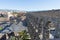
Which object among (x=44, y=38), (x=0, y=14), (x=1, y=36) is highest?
(x=44, y=38)

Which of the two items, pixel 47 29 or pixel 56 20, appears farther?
pixel 47 29

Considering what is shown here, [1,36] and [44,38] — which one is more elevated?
[44,38]

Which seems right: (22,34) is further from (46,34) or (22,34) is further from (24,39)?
(46,34)

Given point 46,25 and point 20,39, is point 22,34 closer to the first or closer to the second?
point 20,39

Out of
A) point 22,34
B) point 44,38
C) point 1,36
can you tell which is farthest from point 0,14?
point 44,38

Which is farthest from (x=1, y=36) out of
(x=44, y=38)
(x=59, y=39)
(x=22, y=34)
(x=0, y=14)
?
(x=0, y=14)

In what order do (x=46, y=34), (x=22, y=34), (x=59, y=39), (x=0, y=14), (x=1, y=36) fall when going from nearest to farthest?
(x=59, y=39)
(x=46, y=34)
(x=22, y=34)
(x=1, y=36)
(x=0, y=14)

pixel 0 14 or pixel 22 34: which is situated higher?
pixel 22 34

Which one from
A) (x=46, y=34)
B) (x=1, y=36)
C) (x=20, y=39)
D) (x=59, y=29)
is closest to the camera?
(x=59, y=29)

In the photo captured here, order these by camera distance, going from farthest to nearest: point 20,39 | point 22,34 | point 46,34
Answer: point 22,34 < point 20,39 < point 46,34
